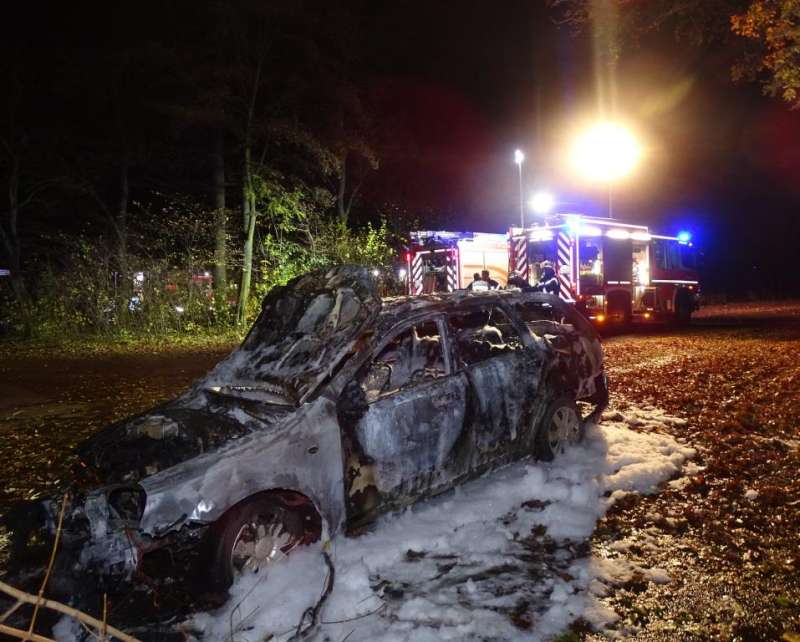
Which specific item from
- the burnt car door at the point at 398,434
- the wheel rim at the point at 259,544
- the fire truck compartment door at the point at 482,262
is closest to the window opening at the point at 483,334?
the burnt car door at the point at 398,434

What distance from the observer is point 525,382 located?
16.4 ft

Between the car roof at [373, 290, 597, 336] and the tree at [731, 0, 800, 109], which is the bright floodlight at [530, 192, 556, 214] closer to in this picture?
the tree at [731, 0, 800, 109]

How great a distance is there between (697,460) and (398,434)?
315cm

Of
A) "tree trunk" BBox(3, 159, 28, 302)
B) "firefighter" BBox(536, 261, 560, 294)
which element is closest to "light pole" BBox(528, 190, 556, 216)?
"firefighter" BBox(536, 261, 560, 294)

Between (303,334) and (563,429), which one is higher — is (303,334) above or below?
above

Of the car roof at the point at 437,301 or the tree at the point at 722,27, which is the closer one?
the car roof at the point at 437,301

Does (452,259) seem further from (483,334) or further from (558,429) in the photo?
(483,334)

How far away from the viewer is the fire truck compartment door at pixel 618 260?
662 inches

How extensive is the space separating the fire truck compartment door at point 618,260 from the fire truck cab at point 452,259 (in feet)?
11.3

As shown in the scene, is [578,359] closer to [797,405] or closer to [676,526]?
[676,526]

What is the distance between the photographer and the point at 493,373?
4.75 m

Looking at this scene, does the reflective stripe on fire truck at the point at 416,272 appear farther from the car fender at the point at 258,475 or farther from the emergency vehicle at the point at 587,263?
the car fender at the point at 258,475

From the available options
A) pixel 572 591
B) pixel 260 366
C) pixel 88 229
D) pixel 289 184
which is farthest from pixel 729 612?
pixel 88 229

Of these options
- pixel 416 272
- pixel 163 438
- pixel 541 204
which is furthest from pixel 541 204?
pixel 163 438
